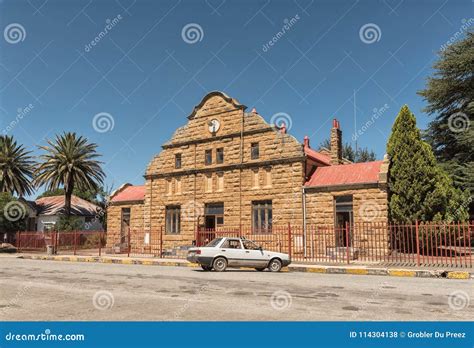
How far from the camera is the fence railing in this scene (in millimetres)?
31625

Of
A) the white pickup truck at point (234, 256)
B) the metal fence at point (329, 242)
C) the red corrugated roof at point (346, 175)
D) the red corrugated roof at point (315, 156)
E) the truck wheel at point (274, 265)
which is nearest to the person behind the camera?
the white pickup truck at point (234, 256)

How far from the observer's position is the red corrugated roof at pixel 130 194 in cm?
3436

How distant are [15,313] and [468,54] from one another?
32833mm

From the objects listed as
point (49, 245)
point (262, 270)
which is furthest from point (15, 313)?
point (49, 245)

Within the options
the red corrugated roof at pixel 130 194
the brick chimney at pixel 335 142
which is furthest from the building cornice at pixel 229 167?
the brick chimney at pixel 335 142

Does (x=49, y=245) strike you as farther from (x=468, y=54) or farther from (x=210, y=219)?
(x=468, y=54)

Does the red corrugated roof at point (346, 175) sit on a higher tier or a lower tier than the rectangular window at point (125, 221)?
higher

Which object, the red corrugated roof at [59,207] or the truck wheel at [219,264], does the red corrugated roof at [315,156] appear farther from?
the red corrugated roof at [59,207]

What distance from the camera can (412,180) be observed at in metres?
23.9

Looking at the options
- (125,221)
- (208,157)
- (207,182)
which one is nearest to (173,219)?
(207,182)

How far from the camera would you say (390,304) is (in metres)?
8.63

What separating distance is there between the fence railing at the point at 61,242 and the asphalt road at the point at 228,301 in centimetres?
1989

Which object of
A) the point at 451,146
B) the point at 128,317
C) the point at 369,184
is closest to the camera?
the point at 128,317

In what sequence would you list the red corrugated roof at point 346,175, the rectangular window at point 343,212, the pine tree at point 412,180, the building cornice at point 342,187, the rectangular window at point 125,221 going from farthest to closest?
the rectangular window at point 125,221
the rectangular window at point 343,212
the red corrugated roof at point 346,175
the building cornice at point 342,187
the pine tree at point 412,180
